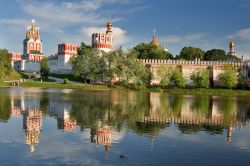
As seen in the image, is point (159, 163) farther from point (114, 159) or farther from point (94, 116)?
point (94, 116)

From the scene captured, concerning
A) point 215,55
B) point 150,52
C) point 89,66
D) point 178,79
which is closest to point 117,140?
point 89,66

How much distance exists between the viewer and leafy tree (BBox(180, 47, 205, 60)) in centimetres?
7281

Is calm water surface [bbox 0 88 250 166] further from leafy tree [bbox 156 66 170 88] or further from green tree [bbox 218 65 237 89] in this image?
green tree [bbox 218 65 237 89]

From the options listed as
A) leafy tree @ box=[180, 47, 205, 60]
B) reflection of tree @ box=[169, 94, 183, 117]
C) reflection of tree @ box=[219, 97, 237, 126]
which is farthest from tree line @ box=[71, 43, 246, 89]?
reflection of tree @ box=[219, 97, 237, 126]

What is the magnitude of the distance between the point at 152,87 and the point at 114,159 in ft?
137

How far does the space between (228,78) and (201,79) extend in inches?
145

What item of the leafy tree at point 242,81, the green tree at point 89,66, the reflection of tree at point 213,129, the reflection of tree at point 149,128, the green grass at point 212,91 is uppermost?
the green tree at point 89,66

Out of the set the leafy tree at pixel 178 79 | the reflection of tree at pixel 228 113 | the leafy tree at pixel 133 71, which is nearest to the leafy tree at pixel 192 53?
the leafy tree at pixel 178 79

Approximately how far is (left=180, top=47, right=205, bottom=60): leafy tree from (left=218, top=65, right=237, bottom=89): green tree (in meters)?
19.4

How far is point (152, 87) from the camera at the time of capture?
164 ft

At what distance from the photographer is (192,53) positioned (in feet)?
239

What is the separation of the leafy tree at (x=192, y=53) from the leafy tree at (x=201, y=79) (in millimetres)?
20089

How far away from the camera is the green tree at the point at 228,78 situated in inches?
2010

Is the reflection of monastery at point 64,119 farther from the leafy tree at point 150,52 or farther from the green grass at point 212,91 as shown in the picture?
the leafy tree at point 150,52
